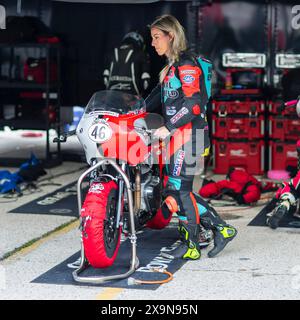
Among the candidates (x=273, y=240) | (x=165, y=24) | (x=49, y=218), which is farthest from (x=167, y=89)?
(x=49, y=218)

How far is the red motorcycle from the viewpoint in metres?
6.26

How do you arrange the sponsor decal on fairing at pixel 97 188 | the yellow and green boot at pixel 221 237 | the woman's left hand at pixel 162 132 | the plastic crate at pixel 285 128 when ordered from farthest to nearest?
the plastic crate at pixel 285 128 < the yellow and green boot at pixel 221 237 < the woman's left hand at pixel 162 132 < the sponsor decal on fairing at pixel 97 188

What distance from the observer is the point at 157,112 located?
11.4m

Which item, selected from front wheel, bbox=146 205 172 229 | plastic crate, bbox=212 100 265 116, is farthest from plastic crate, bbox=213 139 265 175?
front wheel, bbox=146 205 172 229

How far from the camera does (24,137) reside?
45.6 ft

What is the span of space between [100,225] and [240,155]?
4902 mm

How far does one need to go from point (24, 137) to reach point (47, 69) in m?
2.95

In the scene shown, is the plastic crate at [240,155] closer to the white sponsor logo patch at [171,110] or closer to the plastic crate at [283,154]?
the plastic crate at [283,154]

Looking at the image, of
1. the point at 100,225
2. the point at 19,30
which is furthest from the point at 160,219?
the point at 19,30

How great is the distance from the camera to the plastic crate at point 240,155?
1084 cm

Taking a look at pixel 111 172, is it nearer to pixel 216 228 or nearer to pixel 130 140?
pixel 130 140

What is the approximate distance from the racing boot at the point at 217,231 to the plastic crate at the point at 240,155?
387 cm

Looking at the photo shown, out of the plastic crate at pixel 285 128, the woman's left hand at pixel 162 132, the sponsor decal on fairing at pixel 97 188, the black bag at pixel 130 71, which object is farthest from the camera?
the black bag at pixel 130 71

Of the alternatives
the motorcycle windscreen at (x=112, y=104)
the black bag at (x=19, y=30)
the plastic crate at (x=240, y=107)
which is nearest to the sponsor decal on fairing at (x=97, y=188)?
the motorcycle windscreen at (x=112, y=104)
